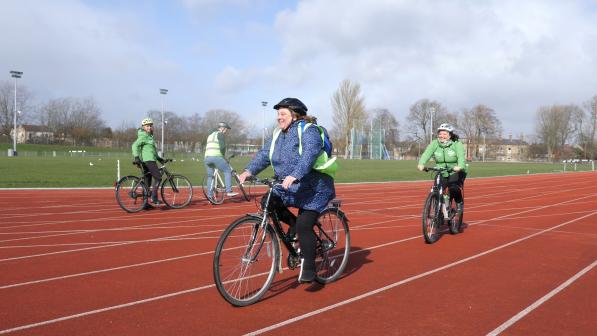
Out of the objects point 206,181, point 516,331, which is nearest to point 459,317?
point 516,331

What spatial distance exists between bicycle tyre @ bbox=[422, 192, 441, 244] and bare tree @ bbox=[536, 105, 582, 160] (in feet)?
295

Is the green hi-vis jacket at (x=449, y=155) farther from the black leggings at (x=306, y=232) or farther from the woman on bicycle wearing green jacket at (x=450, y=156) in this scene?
the black leggings at (x=306, y=232)

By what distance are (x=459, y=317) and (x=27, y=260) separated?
15.5 ft

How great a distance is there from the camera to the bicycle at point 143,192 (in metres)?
9.51

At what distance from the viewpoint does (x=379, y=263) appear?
18.4 ft

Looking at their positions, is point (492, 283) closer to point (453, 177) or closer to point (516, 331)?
point (516, 331)

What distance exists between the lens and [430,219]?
22.3 feet

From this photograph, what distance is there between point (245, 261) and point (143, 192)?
6.19m

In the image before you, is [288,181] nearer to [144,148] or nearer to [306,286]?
[306,286]

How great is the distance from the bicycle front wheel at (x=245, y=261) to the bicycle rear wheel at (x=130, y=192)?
596 cm

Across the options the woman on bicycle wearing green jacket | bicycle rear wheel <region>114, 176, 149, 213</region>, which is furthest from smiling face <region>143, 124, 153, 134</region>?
the woman on bicycle wearing green jacket

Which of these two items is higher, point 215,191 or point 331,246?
point 215,191

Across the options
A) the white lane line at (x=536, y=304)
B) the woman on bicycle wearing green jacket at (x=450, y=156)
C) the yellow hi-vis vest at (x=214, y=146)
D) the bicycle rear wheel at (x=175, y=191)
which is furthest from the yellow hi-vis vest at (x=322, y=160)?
the yellow hi-vis vest at (x=214, y=146)

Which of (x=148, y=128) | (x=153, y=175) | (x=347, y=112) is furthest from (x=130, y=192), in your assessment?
(x=347, y=112)
